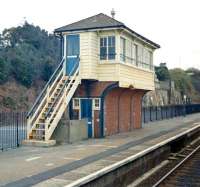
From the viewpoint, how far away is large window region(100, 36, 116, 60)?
20344 millimetres

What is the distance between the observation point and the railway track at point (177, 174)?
40.7 ft

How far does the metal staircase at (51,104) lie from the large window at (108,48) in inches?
68.2

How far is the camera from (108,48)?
66.9ft

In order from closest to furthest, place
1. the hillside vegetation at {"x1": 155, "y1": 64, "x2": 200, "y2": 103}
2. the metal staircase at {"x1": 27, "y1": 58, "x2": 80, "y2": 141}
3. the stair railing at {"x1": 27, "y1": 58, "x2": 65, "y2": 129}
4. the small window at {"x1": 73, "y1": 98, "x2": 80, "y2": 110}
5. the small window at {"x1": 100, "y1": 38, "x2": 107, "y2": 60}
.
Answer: the metal staircase at {"x1": 27, "y1": 58, "x2": 80, "y2": 141}, the stair railing at {"x1": 27, "y1": 58, "x2": 65, "y2": 129}, the small window at {"x1": 100, "y1": 38, "x2": 107, "y2": 60}, the small window at {"x1": 73, "y1": 98, "x2": 80, "y2": 110}, the hillside vegetation at {"x1": 155, "y1": 64, "x2": 200, "y2": 103}

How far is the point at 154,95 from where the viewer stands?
7525 cm

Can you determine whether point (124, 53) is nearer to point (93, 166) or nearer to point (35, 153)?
point (35, 153)

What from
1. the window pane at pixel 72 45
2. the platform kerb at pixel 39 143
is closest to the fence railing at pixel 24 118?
the platform kerb at pixel 39 143

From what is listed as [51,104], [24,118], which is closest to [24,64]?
[24,118]

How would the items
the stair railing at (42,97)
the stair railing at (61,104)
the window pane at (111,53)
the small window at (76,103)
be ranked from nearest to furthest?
the stair railing at (61,104), the stair railing at (42,97), the window pane at (111,53), the small window at (76,103)

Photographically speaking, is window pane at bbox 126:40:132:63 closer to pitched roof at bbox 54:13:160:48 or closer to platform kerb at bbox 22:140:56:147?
pitched roof at bbox 54:13:160:48

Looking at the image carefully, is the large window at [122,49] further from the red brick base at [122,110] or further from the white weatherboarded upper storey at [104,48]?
the red brick base at [122,110]

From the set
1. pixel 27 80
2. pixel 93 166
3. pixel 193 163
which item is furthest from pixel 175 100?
pixel 93 166

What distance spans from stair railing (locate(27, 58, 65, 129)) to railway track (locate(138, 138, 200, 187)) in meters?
6.50

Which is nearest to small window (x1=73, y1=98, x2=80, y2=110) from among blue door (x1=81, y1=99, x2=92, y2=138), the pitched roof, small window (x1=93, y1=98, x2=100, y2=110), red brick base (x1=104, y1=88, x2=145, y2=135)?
blue door (x1=81, y1=99, x2=92, y2=138)
